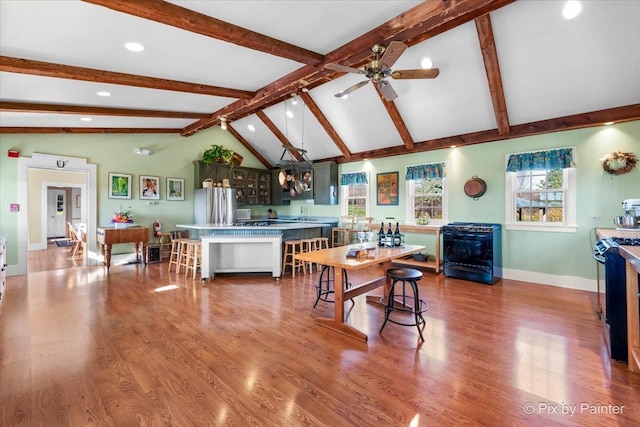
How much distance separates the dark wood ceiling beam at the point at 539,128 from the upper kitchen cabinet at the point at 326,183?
1602mm

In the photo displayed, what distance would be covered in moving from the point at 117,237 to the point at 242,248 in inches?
102

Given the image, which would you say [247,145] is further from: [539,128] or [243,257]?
[539,128]

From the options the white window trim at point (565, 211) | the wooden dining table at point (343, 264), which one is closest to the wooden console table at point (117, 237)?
the wooden dining table at point (343, 264)

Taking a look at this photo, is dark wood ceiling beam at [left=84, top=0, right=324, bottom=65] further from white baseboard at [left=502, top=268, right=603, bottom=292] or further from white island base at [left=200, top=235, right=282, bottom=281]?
white baseboard at [left=502, top=268, right=603, bottom=292]

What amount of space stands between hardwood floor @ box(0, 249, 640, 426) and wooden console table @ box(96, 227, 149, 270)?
1710 mm

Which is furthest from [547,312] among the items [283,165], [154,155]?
[154,155]

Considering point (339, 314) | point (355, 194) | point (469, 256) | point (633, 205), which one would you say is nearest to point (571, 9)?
point (633, 205)

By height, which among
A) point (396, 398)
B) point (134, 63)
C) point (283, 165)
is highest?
point (134, 63)

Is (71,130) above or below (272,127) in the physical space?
below

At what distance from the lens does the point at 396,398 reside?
1.94 m

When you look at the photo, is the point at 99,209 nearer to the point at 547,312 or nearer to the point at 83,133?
the point at 83,133

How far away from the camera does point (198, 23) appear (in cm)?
269

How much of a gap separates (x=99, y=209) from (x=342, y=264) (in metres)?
5.99

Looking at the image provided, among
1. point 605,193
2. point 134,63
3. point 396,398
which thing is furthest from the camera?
point 605,193
